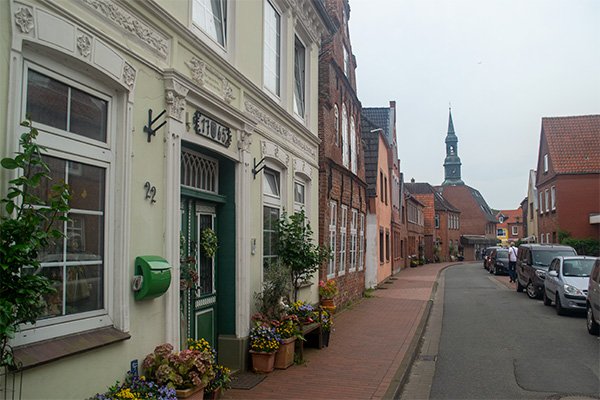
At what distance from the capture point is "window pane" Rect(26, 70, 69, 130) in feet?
12.7

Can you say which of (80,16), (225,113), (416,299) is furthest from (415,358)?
(416,299)

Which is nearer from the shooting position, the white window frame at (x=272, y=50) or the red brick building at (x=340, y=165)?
the white window frame at (x=272, y=50)

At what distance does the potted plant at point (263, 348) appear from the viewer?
24.1 ft

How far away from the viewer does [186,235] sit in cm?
664

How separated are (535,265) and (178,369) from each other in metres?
16.2

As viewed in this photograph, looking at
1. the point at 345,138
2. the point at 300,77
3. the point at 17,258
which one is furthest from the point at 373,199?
the point at 17,258

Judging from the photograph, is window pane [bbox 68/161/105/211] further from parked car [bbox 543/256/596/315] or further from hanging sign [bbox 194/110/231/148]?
parked car [bbox 543/256/596/315]

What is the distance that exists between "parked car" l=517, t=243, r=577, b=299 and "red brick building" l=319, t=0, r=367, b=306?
5784 mm

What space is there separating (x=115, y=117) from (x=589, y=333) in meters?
10.3

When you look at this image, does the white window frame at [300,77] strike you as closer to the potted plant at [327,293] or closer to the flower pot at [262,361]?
the potted plant at [327,293]

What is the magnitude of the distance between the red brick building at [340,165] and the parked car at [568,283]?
18.5 feet

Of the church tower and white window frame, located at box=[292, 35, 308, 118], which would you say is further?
the church tower

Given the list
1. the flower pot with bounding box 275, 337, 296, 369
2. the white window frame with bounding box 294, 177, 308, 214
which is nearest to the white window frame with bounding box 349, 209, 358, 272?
the white window frame with bounding box 294, 177, 308, 214

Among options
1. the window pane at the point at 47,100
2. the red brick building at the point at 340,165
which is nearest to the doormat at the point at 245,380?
the window pane at the point at 47,100
